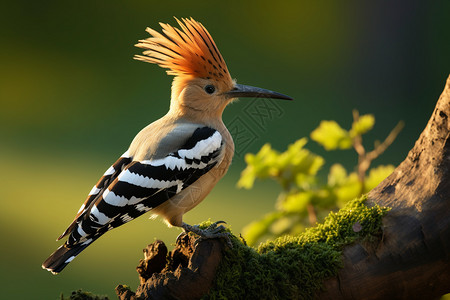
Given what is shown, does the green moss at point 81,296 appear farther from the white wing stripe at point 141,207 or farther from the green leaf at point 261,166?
the green leaf at point 261,166

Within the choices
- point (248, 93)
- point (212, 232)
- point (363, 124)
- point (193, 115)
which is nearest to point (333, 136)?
point (363, 124)

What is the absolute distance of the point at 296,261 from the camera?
6.22 ft

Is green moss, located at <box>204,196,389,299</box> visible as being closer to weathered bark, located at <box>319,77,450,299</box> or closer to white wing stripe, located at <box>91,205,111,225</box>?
weathered bark, located at <box>319,77,450,299</box>

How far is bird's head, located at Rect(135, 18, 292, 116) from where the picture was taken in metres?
2.45

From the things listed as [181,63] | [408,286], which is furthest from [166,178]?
[408,286]

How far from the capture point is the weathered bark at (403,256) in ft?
5.87

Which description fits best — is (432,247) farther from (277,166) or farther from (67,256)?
(67,256)

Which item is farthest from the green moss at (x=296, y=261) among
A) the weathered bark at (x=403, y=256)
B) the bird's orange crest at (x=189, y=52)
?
the bird's orange crest at (x=189, y=52)

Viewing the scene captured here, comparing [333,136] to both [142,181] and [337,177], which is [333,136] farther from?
[142,181]

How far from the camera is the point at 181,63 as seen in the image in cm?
247

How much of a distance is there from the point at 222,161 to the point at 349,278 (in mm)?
858

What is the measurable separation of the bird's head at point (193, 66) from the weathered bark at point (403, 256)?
89 cm

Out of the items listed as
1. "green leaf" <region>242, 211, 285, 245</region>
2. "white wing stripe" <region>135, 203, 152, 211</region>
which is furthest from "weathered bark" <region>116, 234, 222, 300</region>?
"green leaf" <region>242, 211, 285, 245</region>

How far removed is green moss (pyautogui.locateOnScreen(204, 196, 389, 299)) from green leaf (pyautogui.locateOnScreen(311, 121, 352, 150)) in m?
0.78
